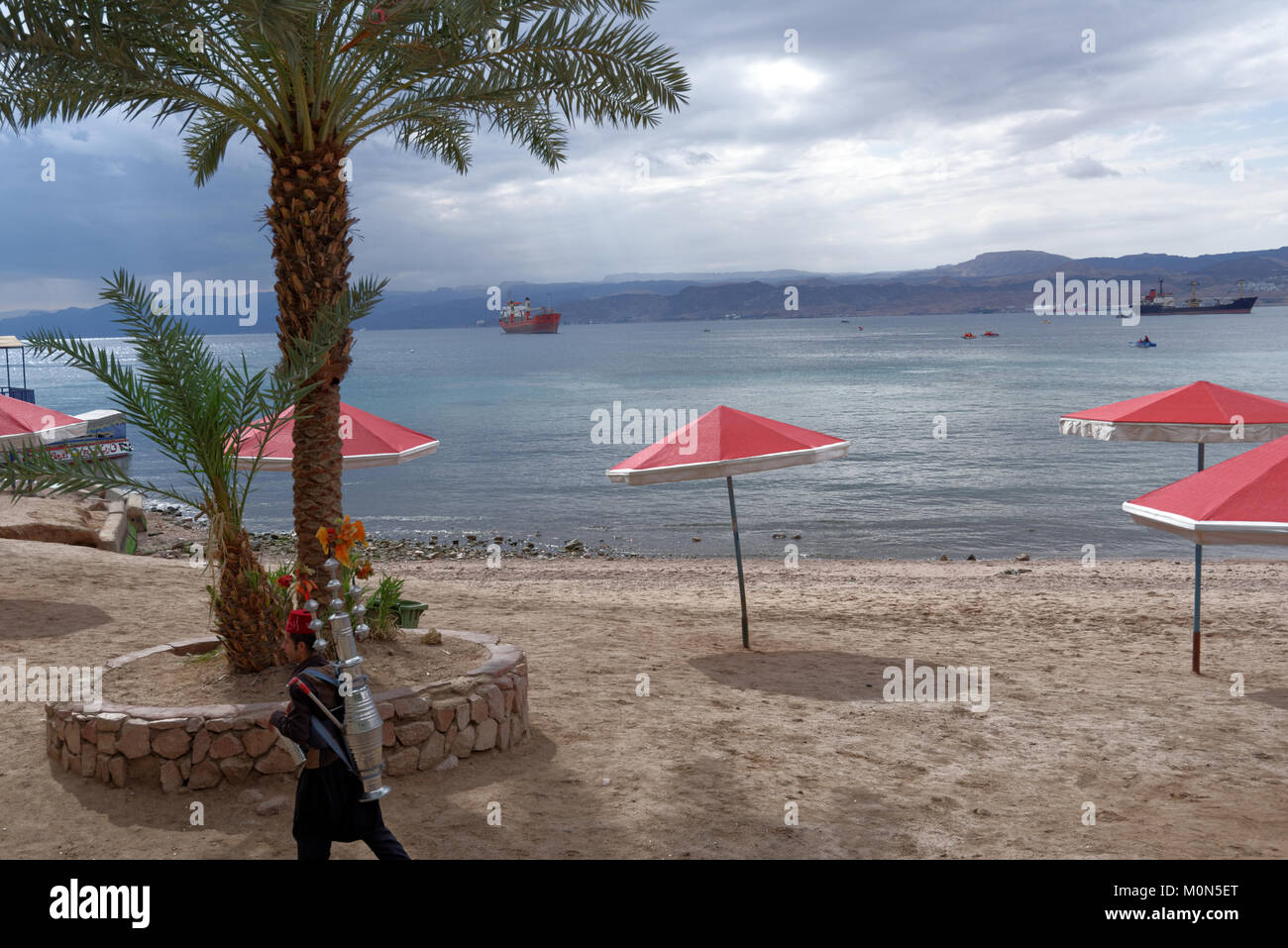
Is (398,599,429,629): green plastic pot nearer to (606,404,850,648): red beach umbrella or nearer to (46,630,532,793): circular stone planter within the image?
(46,630,532,793): circular stone planter

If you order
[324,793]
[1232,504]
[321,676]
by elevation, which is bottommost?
[324,793]

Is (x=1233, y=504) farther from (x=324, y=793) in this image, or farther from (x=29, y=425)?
(x=29, y=425)

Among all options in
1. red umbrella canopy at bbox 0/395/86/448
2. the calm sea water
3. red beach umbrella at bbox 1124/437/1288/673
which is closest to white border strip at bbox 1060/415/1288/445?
red beach umbrella at bbox 1124/437/1288/673

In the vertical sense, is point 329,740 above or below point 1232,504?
below

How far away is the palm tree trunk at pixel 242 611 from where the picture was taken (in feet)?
21.7

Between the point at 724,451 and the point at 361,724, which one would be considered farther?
the point at 724,451

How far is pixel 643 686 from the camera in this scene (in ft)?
28.1

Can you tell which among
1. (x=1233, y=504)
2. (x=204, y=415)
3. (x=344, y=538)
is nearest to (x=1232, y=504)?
(x=1233, y=504)

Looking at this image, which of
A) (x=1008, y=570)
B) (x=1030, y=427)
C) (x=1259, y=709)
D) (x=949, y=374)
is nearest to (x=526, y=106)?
(x=1259, y=709)

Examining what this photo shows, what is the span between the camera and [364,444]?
10617 millimetres

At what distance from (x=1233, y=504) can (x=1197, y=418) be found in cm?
330

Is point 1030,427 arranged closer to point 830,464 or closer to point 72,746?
point 830,464

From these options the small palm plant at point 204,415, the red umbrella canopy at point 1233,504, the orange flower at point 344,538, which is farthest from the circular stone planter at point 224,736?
the red umbrella canopy at point 1233,504

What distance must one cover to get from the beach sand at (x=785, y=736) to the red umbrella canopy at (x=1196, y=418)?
7.79ft
